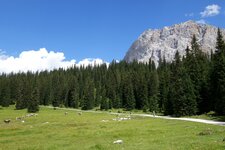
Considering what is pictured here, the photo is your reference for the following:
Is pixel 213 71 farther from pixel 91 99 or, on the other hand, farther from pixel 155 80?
pixel 91 99

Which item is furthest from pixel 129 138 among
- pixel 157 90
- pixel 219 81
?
pixel 157 90

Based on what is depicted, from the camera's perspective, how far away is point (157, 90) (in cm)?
12862

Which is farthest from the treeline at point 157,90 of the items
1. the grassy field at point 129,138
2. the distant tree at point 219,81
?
the grassy field at point 129,138

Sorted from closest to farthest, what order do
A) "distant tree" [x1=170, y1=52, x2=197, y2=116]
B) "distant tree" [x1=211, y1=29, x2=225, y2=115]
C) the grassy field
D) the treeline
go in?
the grassy field, "distant tree" [x1=211, y1=29, x2=225, y2=115], "distant tree" [x1=170, y1=52, x2=197, y2=116], the treeline

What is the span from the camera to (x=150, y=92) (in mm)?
129625

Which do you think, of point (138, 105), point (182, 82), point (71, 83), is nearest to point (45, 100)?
point (71, 83)

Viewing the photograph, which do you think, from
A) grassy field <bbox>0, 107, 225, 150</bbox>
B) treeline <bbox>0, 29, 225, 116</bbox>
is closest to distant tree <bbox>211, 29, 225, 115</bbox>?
treeline <bbox>0, 29, 225, 116</bbox>

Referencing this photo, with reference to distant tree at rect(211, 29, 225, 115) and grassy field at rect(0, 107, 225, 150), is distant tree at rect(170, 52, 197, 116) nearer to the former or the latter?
distant tree at rect(211, 29, 225, 115)

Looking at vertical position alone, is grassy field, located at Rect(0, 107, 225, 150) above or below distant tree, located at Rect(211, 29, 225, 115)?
below

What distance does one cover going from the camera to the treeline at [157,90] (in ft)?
213

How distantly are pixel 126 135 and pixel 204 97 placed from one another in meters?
40.8

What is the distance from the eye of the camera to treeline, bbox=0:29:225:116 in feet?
213

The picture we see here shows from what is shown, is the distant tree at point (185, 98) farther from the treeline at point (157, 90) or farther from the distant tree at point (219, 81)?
the distant tree at point (219, 81)

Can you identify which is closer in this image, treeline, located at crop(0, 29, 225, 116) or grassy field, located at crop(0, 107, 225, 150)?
grassy field, located at crop(0, 107, 225, 150)
